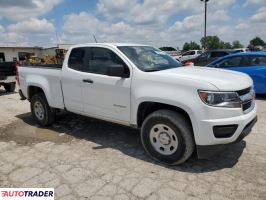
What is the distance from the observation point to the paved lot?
3.60 meters

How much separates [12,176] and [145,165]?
192cm

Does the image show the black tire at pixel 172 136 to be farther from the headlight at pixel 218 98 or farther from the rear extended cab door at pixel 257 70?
the rear extended cab door at pixel 257 70

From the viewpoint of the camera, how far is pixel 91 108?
5266 millimetres

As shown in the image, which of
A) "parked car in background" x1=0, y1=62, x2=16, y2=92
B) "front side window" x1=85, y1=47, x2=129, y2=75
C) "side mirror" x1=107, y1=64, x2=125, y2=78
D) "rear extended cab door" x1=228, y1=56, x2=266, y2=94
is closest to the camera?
"side mirror" x1=107, y1=64, x2=125, y2=78

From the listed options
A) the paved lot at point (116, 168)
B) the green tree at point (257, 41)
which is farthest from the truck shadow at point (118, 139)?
the green tree at point (257, 41)

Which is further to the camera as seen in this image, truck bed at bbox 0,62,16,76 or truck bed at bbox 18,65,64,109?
truck bed at bbox 0,62,16,76

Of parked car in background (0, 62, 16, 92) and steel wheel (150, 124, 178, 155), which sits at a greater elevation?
parked car in background (0, 62, 16, 92)

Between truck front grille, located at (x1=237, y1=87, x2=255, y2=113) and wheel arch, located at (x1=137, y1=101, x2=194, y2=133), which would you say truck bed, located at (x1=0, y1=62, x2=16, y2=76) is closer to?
wheel arch, located at (x1=137, y1=101, x2=194, y2=133)

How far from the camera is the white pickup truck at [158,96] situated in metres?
3.80

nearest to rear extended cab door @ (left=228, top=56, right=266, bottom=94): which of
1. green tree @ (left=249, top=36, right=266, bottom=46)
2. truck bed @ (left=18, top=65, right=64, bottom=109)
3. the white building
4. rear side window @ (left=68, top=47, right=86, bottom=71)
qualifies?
rear side window @ (left=68, top=47, right=86, bottom=71)

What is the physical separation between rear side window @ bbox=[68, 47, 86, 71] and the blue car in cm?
559

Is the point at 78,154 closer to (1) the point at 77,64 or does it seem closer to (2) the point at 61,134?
(2) the point at 61,134

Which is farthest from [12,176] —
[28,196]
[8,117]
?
[8,117]

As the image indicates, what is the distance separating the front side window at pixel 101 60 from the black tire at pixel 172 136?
43.2 inches
